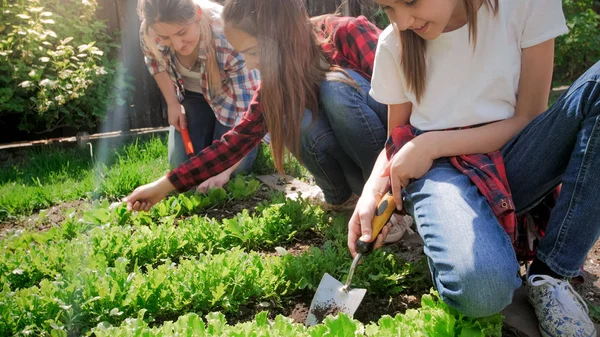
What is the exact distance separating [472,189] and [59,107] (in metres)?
3.69

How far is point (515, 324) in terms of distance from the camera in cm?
→ 178

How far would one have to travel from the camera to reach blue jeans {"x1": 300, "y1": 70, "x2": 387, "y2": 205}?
8.24 feet

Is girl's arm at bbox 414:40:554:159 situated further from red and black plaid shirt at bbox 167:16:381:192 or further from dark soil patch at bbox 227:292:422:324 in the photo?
red and black plaid shirt at bbox 167:16:381:192

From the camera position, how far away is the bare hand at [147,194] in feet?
8.34

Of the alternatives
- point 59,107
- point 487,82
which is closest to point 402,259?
point 487,82

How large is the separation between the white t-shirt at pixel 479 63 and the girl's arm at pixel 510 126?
0.04 m

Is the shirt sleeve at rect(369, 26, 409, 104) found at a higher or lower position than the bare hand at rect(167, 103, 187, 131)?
higher

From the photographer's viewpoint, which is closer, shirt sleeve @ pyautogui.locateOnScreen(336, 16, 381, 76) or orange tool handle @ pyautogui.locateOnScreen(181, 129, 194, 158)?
shirt sleeve @ pyautogui.locateOnScreen(336, 16, 381, 76)

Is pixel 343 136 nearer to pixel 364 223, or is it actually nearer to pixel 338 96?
pixel 338 96

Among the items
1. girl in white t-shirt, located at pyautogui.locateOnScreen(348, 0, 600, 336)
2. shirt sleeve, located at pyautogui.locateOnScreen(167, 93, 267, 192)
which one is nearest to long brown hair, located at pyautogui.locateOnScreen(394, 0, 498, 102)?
girl in white t-shirt, located at pyautogui.locateOnScreen(348, 0, 600, 336)

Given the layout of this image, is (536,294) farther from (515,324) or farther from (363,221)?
(363,221)

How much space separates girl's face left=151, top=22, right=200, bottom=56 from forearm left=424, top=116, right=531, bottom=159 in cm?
177

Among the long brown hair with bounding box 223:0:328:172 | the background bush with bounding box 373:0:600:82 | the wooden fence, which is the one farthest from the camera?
the background bush with bounding box 373:0:600:82

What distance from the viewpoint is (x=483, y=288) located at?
1.53 m
